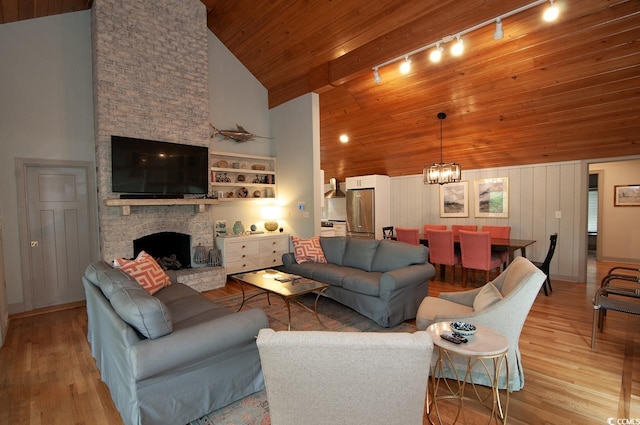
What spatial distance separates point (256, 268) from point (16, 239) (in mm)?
3451

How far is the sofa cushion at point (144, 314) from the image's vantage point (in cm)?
186

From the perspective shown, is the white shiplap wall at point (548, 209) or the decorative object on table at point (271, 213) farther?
the decorative object on table at point (271, 213)

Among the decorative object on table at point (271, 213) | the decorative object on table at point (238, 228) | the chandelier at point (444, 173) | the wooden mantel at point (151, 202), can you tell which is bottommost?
the decorative object on table at point (238, 228)

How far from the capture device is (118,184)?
429 cm

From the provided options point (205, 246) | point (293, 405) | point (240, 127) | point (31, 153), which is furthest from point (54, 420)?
point (240, 127)

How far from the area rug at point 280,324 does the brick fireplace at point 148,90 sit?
1.73 metres

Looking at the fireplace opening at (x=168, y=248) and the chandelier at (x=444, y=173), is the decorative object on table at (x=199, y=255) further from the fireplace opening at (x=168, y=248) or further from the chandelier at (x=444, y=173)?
the chandelier at (x=444, y=173)

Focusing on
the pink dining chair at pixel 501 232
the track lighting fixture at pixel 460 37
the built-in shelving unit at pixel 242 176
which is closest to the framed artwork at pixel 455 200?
the pink dining chair at pixel 501 232

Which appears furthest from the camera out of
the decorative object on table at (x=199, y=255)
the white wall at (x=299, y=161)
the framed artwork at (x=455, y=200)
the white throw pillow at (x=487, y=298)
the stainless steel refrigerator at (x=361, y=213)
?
the stainless steel refrigerator at (x=361, y=213)

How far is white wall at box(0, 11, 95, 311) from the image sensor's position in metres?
4.00

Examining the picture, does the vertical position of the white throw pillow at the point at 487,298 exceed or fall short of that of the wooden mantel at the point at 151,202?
it falls short

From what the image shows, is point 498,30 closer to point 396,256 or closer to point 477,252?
point 396,256

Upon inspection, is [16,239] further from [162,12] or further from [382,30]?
[382,30]

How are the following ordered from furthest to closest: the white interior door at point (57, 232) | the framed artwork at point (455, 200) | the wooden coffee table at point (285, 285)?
the framed artwork at point (455, 200) → the white interior door at point (57, 232) → the wooden coffee table at point (285, 285)
